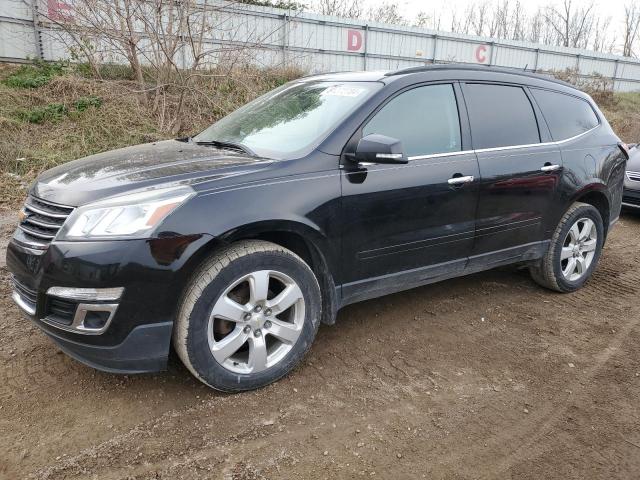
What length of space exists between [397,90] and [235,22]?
991cm

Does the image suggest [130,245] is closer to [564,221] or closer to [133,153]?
[133,153]

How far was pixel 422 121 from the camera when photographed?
3.48m

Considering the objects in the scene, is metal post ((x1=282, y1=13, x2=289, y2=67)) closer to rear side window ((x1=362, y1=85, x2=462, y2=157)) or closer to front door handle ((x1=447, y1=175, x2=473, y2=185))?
rear side window ((x1=362, y1=85, x2=462, y2=157))

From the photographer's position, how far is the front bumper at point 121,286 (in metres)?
2.41

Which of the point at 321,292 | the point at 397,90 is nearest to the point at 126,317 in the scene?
the point at 321,292

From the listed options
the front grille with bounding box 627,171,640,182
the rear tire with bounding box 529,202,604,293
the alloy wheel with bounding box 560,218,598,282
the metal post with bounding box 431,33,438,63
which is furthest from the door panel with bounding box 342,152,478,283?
the metal post with bounding box 431,33,438,63

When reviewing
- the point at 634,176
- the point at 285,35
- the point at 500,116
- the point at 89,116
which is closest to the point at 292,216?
the point at 500,116

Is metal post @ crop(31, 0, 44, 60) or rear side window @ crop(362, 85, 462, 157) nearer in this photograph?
rear side window @ crop(362, 85, 462, 157)

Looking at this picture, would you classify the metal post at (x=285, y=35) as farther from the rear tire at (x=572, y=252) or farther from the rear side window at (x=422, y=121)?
the rear side window at (x=422, y=121)

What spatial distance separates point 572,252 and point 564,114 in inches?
46.7

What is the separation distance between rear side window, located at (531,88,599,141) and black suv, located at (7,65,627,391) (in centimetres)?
3

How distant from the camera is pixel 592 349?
11.7 ft

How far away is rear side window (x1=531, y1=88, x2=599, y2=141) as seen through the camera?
4.26 meters

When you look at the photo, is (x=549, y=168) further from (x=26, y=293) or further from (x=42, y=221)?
(x=26, y=293)
